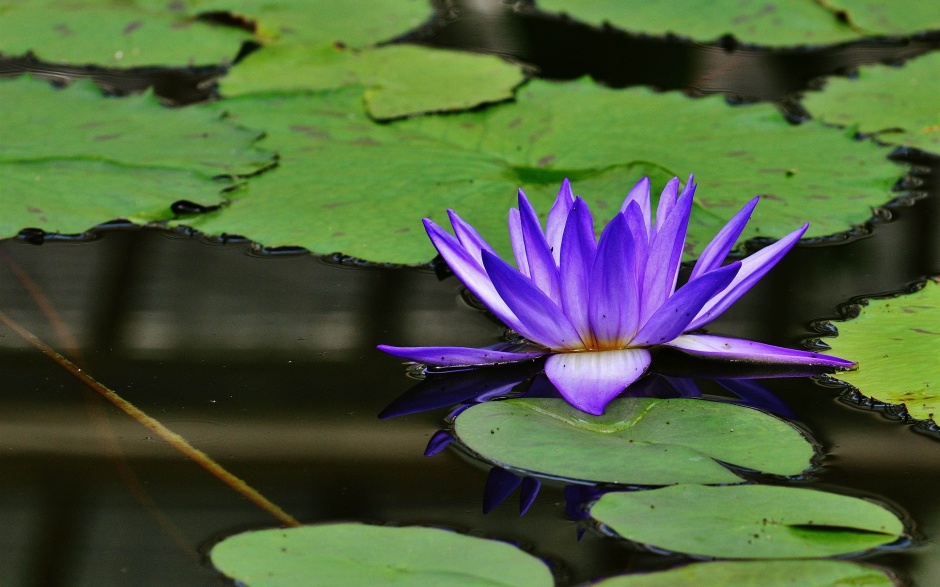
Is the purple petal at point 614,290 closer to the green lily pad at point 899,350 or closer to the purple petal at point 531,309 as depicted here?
the purple petal at point 531,309

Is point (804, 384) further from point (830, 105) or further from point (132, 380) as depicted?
point (830, 105)

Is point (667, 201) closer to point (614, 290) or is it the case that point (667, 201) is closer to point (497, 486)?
point (614, 290)

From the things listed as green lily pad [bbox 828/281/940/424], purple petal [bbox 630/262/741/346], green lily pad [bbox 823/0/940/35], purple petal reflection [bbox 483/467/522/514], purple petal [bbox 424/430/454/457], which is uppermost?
green lily pad [bbox 823/0/940/35]

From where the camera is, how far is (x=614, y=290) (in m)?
1.83

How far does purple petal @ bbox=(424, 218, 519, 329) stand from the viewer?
199cm

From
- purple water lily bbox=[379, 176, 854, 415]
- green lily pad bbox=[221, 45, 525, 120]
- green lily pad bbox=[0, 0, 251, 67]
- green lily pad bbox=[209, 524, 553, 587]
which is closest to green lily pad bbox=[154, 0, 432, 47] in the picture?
green lily pad bbox=[0, 0, 251, 67]

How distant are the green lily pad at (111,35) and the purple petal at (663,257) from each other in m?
2.49

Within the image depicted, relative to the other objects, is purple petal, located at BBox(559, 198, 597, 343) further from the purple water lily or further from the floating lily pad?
the floating lily pad

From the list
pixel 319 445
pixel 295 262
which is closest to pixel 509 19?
pixel 295 262

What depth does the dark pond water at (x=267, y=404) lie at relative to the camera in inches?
60.8

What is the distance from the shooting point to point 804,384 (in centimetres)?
191

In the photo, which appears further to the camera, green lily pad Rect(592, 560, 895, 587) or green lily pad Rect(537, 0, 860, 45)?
green lily pad Rect(537, 0, 860, 45)

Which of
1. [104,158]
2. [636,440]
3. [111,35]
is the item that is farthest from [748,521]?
[111,35]

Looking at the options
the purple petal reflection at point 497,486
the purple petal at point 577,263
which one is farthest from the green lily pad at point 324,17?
the purple petal reflection at point 497,486
